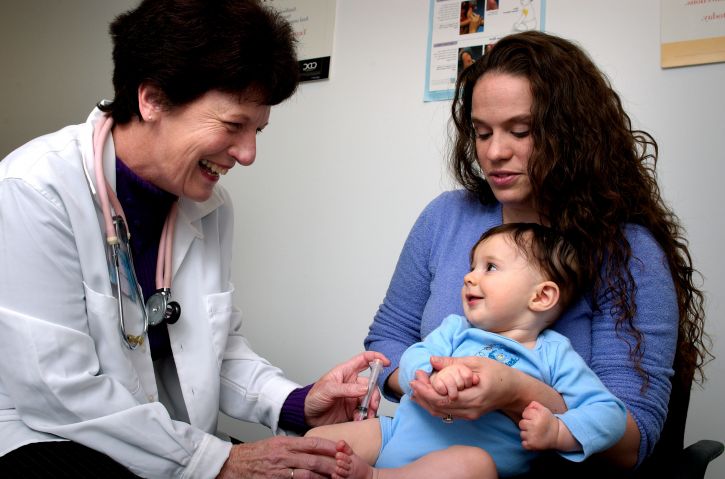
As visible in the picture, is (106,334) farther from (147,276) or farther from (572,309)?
(572,309)

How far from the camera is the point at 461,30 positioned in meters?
2.21

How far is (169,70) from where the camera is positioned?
1.22 m

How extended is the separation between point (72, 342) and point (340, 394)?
0.55m

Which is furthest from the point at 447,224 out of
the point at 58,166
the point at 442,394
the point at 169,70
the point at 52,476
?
the point at 52,476

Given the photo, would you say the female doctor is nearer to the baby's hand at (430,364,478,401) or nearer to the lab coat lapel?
the lab coat lapel

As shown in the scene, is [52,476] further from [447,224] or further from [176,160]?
[447,224]

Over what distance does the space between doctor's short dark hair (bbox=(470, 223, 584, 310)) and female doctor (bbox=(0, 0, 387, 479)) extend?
0.40 m

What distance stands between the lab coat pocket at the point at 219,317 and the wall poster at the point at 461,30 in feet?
3.75

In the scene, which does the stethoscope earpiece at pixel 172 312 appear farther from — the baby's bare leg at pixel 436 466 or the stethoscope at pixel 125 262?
the baby's bare leg at pixel 436 466

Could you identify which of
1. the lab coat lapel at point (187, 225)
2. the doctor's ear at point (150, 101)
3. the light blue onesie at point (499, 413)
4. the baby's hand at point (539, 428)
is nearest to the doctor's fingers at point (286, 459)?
the light blue onesie at point (499, 413)

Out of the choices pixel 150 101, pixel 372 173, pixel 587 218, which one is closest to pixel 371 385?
pixel 587 218

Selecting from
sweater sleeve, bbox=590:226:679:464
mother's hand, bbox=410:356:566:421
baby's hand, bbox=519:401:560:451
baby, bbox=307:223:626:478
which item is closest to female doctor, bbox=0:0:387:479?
baby, bbox=307:223:626:478

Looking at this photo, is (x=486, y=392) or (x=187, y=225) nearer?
(x=486, y=392)

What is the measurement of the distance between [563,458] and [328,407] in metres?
0.53
